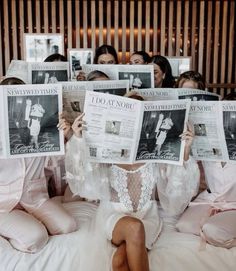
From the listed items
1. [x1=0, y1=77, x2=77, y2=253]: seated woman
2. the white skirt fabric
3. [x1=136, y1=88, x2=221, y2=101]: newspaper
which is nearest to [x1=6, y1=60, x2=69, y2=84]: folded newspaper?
[x1=0, y1=77, x2=77, y2=253]: seated woman

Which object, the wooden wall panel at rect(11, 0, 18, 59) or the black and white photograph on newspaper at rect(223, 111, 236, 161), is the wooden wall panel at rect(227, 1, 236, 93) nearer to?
the wooden wall panel at rect(11, 0, 18, 59)

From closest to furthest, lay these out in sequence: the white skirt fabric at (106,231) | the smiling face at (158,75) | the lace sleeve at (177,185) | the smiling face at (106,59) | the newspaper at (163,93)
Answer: the white skirt fabric at (106,231), the lace sleeve at (177,185), the newspaper at (163,93), the smiling face at (158,75), the smiling face at (106,59)

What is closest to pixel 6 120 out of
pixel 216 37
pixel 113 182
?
pixel 113 182

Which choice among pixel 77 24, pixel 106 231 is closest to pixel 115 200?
pixel 106 231

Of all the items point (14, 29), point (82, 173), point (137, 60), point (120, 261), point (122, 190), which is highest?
point (14, 29)

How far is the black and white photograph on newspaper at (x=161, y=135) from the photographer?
2.16 meters

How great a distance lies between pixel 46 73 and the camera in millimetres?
3047

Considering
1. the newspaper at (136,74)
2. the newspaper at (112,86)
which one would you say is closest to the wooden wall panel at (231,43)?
the newspaper at (136,74)

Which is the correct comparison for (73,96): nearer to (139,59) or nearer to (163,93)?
(163,93)

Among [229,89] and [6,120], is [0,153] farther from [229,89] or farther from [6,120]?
[229,89]

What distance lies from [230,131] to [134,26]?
13.3ft

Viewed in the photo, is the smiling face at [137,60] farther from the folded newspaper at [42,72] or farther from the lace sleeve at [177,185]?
the lace sleeve at [177,185]

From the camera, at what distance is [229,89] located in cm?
611

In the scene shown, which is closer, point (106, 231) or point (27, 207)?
point (106, 231)
